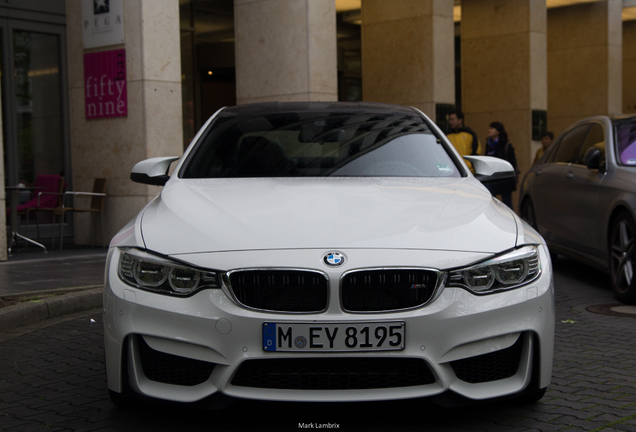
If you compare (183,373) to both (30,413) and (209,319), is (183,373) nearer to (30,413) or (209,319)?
(209,319)

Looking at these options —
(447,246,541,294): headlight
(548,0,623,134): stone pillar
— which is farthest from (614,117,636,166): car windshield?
(548,0,623,134): stone pillar

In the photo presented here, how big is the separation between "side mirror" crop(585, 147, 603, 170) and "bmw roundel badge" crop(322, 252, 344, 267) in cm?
492

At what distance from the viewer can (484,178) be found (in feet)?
15.8

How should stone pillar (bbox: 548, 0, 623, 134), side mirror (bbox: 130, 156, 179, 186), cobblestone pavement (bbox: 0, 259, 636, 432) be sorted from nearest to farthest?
cobblestone pavement (bbox: 0, 259, 636, 432) → side mirror (bbox: 130, 156, 179, 186) → stone pillar (bbox: 548, 0, 623, 134)

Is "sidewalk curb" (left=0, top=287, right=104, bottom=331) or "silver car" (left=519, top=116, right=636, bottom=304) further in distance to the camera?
"silver car" (left=519, top=116, right=636, bottom=304)

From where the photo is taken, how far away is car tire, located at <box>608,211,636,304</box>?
6730 millimetres

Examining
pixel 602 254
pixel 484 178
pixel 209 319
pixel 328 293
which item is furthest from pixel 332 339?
pixel 602 254

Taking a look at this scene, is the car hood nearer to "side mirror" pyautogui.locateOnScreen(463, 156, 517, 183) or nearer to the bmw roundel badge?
the bmw roundel badge

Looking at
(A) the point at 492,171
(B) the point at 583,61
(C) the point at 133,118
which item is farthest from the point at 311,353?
(B) the point at 583,61

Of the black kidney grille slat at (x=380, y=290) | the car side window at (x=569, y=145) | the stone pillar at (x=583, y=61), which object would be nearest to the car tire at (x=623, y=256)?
the car side window at (x=569, y=145)

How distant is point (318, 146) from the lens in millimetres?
4734

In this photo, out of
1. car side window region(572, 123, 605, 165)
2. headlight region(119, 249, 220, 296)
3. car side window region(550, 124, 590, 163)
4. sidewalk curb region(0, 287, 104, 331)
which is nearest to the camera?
headlight region(119, 249, 220, 296)

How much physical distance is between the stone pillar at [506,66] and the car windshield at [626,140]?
1029 centimetres

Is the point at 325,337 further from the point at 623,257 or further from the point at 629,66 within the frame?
the point at 629,66
